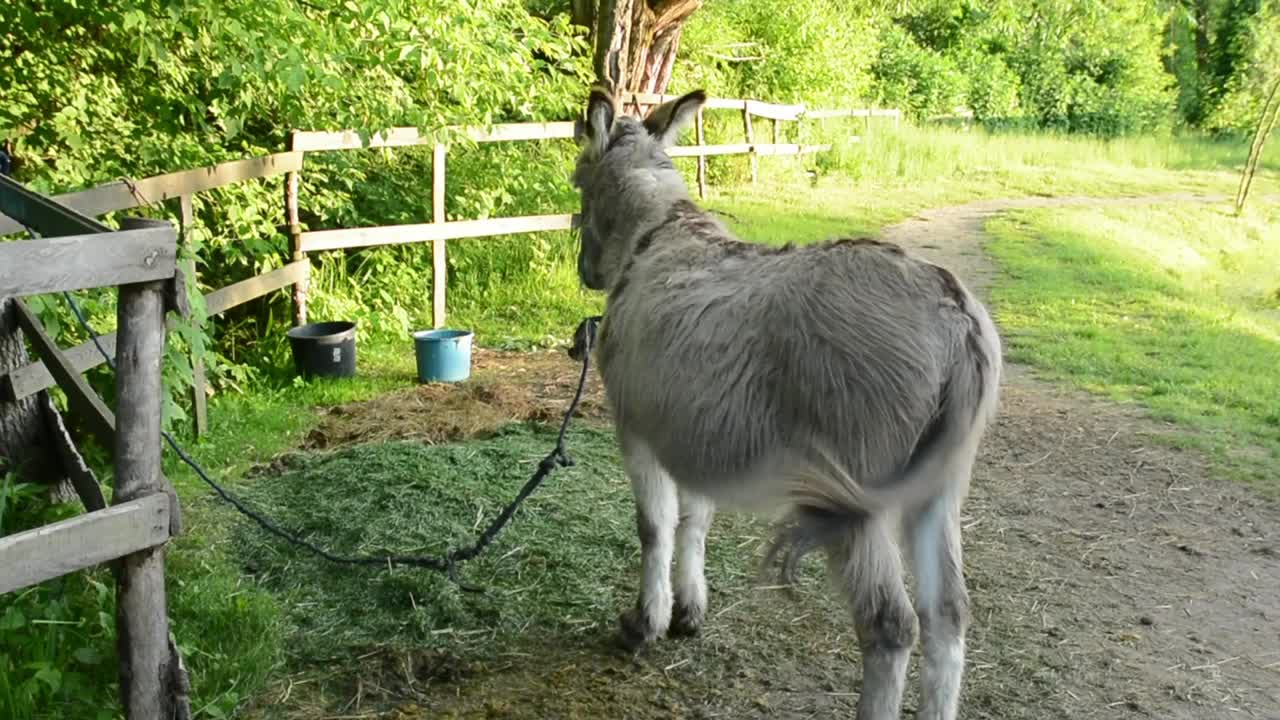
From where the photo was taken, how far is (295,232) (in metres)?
7.63

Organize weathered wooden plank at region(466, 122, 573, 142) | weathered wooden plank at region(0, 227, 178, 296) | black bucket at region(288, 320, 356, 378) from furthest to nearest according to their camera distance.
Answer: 1. weathered wooden plank at region(466, 122, 573, 142)
2. black bucket at region(288, 320, 356, 378)
3. weathered wooden plank at region(0, 227, 178, 296)

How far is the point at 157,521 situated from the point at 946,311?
2180 mm

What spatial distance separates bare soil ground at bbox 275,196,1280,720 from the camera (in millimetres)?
3602

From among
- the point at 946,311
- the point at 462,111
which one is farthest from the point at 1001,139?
the point at 946,311

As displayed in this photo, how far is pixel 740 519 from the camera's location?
5277 millimetres

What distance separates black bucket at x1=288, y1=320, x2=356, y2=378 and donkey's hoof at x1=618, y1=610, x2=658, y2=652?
13.3 ft

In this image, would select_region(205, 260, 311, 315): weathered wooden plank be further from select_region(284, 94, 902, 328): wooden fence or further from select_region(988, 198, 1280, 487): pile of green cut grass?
select_region(988, 198, 1280, 487): pile of green cut grass

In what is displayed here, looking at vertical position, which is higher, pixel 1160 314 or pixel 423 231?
pixel 423 231

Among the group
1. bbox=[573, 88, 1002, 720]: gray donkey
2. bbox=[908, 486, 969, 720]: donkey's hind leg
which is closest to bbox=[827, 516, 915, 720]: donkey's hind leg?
bbox=[573, 88, 1002, 720]: gray donkey

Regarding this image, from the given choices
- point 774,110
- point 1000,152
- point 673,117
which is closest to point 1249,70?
point 1000,152

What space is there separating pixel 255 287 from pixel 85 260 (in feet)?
15.3

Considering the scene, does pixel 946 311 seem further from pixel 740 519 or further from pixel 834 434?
pixel 740 519

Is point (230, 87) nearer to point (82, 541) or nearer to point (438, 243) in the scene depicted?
point (438, 243)

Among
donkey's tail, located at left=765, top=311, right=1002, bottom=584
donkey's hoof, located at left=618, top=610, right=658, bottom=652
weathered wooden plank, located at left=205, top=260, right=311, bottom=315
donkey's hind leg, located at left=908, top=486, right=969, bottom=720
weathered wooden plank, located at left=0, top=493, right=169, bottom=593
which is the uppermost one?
donkey's tail, located at left=765, top=311, right=1002, bottom=584
